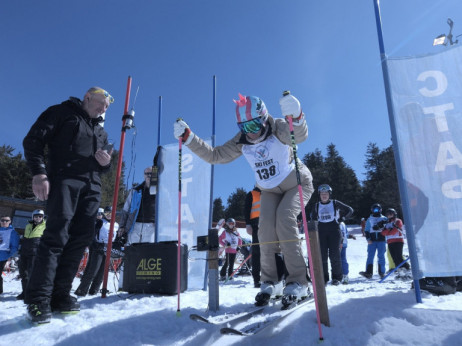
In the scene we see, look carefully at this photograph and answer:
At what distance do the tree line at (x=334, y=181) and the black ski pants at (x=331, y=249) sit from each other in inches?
1104

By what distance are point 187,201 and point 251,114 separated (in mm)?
2862

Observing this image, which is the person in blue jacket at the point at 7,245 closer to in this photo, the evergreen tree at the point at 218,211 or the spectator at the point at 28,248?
the spectator at the point at 28,248

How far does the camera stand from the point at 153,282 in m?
3.86

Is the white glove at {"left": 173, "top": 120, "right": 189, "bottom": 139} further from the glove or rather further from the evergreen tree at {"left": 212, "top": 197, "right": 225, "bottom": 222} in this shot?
the evergreen tree at {"left": 212, "top": 197, "right": 225, "bottom": 222}

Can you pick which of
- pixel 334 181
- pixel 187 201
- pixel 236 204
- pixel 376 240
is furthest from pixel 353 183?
pixel 187 201

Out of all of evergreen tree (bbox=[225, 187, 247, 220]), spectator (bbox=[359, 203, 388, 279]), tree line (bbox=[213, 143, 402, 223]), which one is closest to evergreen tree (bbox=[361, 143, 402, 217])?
tree line (bbox=[213, 143, 402, 223])

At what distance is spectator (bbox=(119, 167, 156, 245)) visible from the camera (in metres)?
5.52

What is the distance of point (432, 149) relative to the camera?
281cm

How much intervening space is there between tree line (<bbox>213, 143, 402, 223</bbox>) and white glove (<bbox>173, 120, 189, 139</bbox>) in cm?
3756

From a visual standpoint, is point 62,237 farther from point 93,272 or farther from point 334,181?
point 334,181

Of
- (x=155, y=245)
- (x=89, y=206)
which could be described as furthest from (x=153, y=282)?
(x=89, y=206)

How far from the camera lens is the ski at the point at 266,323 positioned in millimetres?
1879

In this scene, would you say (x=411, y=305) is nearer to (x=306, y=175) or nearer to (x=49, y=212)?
(x=306, y=175)

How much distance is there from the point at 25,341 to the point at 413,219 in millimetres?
3145
